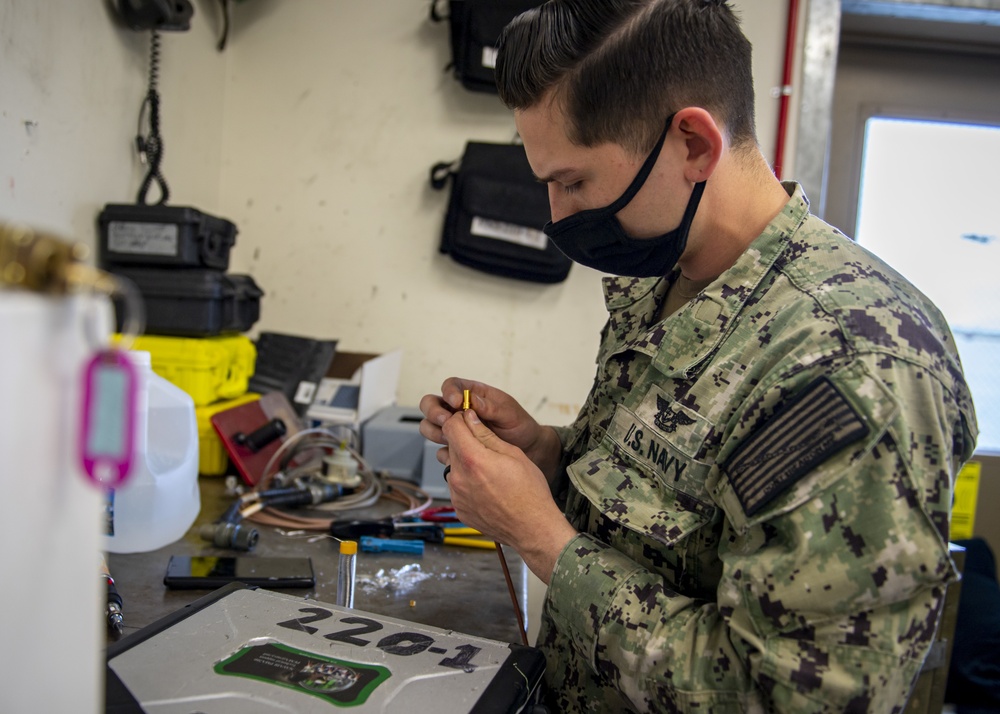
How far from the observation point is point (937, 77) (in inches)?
85.7

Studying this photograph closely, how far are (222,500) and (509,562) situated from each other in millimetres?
606

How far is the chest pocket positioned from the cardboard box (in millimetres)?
953

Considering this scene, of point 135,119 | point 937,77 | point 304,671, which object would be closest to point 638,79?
point 304,671

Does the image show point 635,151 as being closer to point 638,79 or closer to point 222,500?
point 638,79

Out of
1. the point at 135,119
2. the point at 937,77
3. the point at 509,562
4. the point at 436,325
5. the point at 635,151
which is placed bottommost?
the point at 509,562

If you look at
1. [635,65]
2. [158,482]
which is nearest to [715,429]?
[635,65]

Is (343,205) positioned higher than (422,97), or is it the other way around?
(422,97)

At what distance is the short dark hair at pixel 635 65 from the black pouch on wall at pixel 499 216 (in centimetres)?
111

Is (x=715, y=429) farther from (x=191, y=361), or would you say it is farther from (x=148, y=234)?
(x=148, y=234)

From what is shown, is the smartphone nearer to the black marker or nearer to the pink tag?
the black marker

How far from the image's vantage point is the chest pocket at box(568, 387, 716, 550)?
29.7 inches

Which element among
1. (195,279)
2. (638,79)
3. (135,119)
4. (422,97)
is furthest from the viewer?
(422,97)

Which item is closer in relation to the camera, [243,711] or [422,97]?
[243,711]

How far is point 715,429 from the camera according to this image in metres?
0.74
